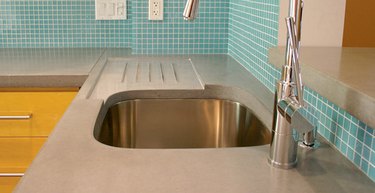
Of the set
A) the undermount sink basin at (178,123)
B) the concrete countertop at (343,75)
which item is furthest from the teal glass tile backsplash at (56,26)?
the concrete countertop at (343,75)

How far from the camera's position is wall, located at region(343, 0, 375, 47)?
1.08 metres

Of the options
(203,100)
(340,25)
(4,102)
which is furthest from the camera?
(4,102)

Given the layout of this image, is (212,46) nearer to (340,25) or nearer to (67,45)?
(67,45)

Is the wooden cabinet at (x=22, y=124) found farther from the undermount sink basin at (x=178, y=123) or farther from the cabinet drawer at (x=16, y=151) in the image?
the undermount sink basin at (x=178, y=123)

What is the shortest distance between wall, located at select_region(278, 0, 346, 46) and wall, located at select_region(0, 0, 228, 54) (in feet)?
3.20

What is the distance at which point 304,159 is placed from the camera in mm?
910

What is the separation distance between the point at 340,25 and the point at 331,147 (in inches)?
12.1

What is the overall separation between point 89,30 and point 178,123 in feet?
3.34

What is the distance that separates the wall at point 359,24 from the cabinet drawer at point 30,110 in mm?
1051

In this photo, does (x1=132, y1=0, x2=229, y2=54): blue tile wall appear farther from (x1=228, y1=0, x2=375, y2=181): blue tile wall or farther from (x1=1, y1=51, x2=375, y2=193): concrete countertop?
(x1=1, y1=51, x2=375, y2=193): concrete countertop

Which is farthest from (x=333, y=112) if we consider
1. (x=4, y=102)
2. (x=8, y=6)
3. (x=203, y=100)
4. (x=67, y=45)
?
(x=8, y=6)

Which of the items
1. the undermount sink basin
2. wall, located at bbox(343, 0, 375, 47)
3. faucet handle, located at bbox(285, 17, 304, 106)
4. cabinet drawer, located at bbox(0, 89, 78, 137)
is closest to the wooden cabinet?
cabinet drawer, located at bbox(0, 89, 78, 137)

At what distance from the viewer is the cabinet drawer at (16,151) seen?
67.4 inches

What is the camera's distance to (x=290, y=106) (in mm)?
745
